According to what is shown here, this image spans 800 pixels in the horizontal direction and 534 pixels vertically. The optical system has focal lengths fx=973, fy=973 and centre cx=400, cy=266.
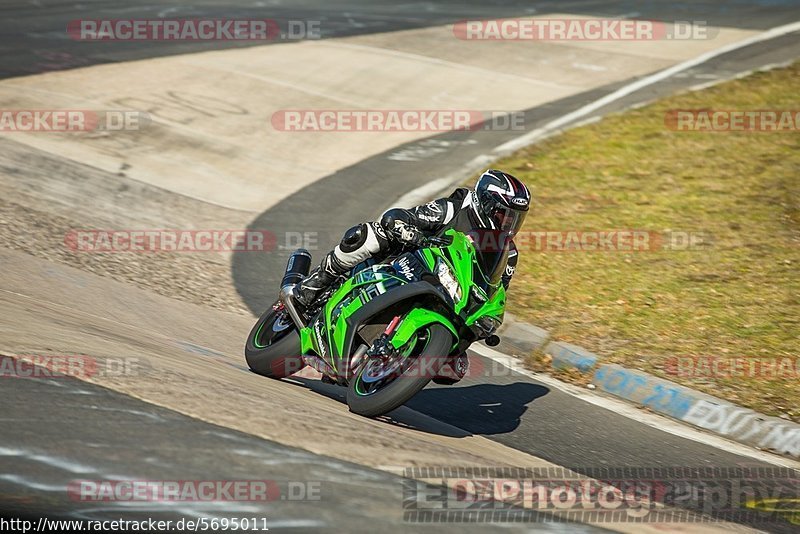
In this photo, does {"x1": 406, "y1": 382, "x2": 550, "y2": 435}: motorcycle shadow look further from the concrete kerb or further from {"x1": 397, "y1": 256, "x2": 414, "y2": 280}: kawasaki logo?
{"x1": 397, "y1": 256, "x2": 414, "y2": 280}: kawasaki logo

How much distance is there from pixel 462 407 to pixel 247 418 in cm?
255

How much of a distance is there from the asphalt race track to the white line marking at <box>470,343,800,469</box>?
0.07m

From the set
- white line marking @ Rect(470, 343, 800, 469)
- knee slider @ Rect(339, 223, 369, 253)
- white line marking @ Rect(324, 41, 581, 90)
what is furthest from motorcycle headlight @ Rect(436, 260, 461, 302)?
white line marking @ Rect(324, 41, 581, 90)

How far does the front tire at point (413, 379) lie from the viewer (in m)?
6.07

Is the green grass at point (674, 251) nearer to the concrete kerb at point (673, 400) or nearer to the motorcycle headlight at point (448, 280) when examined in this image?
the concrete kerb at point (673, 400)

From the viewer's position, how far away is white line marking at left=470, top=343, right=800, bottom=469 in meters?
7.48

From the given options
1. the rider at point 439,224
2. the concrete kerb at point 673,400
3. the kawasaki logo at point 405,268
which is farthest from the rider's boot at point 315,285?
the concrete kerb at point 673,400

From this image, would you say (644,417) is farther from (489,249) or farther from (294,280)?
(294,280)

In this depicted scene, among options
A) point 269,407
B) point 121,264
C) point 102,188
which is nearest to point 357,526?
point 269,407

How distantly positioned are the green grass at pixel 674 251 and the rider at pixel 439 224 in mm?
2724

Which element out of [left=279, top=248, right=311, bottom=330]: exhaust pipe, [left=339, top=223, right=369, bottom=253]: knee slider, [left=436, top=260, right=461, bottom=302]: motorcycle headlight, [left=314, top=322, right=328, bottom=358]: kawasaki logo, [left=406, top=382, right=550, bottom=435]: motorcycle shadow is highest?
[left=339, top=223, right=369, bottom=253]: knee slider

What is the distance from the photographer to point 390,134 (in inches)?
653

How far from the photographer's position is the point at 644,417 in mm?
8016

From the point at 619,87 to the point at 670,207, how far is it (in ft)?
21.8
